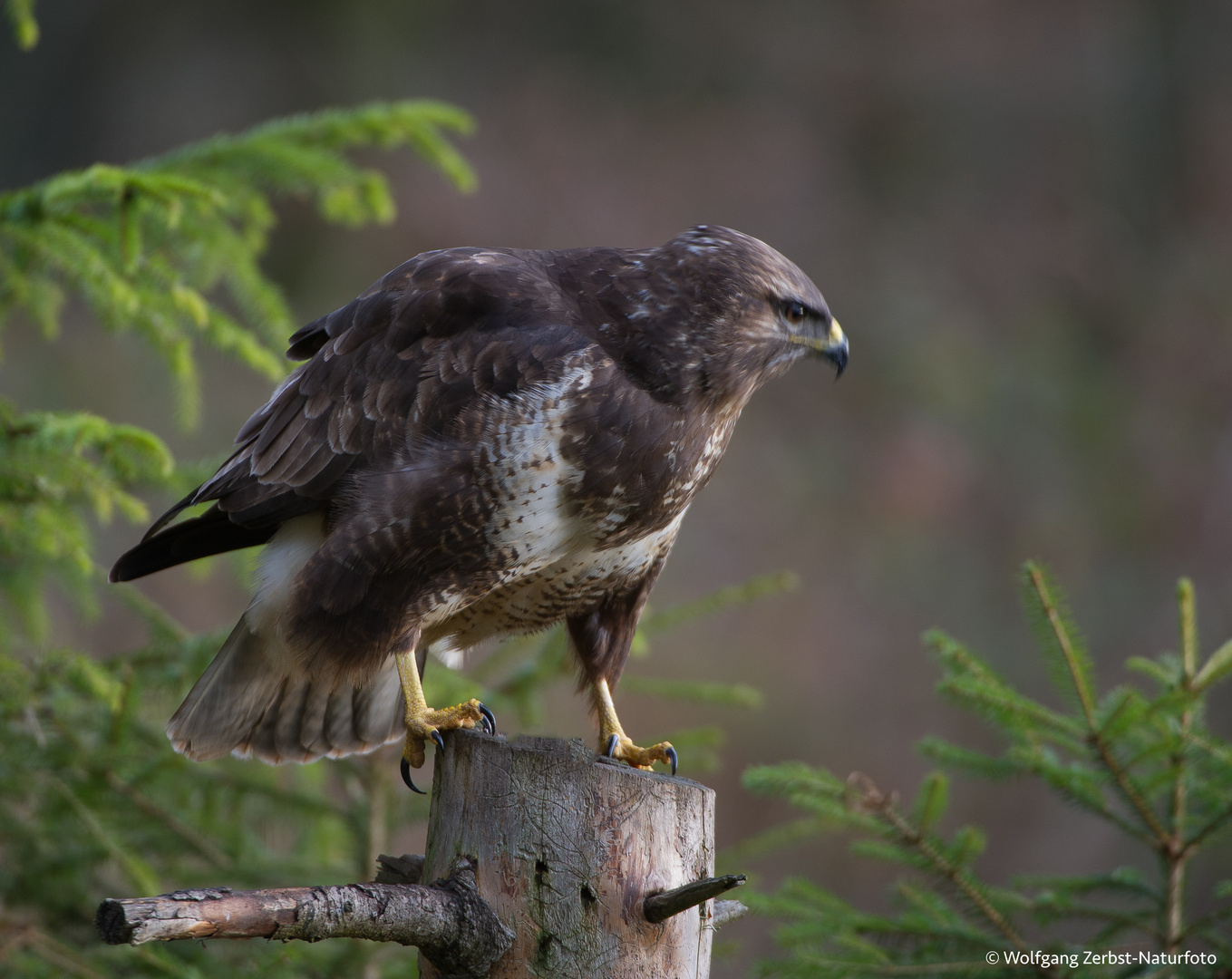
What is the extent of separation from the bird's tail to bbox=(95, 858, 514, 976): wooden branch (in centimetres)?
76

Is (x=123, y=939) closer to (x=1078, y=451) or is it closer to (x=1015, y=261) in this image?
(x=1078, y=451)

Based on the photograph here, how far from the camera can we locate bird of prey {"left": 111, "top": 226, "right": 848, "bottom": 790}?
2525 millimetres

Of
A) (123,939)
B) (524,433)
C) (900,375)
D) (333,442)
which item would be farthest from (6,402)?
(900,375)

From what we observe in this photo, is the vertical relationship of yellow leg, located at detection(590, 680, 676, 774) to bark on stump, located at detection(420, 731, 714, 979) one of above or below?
above

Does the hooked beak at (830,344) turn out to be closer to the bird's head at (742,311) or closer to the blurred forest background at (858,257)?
the bird's head at (742,311)

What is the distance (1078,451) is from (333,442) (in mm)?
8560

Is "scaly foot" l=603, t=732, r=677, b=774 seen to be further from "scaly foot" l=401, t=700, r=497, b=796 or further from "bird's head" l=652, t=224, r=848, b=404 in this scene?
"bird's head" l=652, t=224, r=848, b=404

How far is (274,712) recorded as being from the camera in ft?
9.82

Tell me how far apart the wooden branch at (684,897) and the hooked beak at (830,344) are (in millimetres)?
1339

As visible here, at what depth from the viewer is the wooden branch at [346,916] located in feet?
5.07

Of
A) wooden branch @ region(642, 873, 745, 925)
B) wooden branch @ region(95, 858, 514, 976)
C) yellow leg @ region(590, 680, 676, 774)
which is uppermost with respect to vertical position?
yellow leg @ region(590, 680, 676, 774)

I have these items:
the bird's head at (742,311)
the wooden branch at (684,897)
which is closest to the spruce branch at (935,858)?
the wooden branch at (684,897)

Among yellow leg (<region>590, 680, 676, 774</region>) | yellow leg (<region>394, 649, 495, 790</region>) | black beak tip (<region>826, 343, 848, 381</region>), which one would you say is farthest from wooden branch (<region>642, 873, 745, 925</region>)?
black beak tip (<region>826, 343, 848, 381</region>)

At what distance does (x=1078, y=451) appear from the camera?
9930 mm
